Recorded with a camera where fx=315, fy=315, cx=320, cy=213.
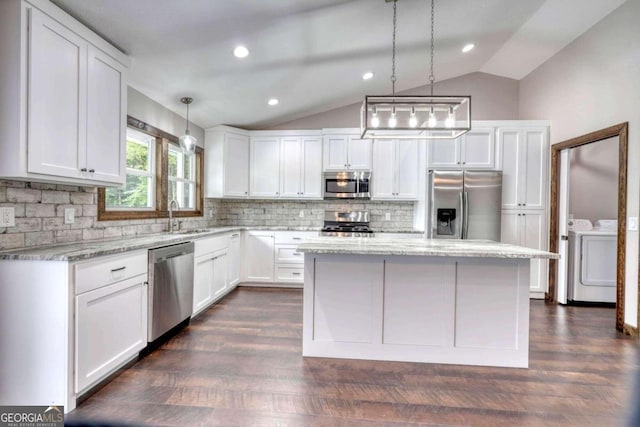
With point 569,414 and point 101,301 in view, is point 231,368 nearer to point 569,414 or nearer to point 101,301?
point 101,301

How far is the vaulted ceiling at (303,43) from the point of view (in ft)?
7.70

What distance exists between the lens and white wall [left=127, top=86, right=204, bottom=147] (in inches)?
122

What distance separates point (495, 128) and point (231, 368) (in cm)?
425

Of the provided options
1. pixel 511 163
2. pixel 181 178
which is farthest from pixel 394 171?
pixel 181 178

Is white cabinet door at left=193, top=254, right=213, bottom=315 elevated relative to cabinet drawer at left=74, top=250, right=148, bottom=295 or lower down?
lower down

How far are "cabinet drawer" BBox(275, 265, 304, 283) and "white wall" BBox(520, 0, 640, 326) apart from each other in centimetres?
363

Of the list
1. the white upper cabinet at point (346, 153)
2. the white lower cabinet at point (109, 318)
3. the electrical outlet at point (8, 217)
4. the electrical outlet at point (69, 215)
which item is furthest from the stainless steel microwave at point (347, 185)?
the electrical outlet at point (8, 217)

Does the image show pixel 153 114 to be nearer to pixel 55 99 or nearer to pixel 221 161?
pixel 221 161

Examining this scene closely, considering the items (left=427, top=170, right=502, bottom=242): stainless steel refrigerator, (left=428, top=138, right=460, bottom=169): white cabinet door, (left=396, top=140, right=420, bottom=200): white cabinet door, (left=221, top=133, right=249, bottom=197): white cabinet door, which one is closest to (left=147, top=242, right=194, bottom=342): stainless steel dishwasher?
(left=221, top=133, right=249, bottom=197): white cabinet door

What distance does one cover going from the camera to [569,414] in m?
1.83

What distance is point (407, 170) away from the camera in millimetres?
4656

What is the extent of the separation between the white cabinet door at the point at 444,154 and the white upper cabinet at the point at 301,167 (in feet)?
5.31

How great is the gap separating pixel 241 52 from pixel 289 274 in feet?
9.68

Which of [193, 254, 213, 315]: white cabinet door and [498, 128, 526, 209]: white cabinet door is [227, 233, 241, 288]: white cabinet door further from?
[498, 128, 526, 209]: white cabinet door
